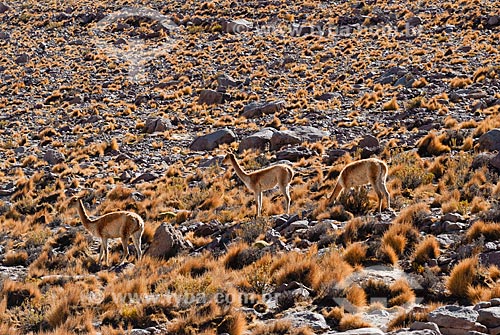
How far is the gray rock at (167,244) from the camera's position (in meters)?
11.5

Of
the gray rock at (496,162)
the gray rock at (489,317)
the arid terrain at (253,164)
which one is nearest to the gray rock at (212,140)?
the arid terrain at (253,164)

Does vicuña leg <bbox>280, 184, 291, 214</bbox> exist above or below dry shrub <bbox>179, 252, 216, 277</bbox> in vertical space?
below

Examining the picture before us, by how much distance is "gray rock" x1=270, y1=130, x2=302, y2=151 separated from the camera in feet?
71.1

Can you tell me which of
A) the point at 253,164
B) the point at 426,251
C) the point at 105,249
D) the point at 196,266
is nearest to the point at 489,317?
the point at 426,251

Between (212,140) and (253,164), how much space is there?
4794 millimetres

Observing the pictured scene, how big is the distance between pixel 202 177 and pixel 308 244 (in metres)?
9.16

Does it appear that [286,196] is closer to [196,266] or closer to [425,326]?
[196,266]

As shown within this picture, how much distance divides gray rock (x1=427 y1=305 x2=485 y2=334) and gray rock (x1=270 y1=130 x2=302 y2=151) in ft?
50.7

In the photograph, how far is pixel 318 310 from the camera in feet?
24.8

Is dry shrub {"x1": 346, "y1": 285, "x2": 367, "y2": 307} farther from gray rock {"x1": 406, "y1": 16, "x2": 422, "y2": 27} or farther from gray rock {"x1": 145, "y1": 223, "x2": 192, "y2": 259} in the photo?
gray rock {"x1": 406, "y1": 16, "x2": 422, "y2": 27}

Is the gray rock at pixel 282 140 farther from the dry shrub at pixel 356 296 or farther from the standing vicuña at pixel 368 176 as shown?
the dry shrub at pixel 356 296

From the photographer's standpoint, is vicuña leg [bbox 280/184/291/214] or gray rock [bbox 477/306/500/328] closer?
gray rock [bbox 477/306/500/328]

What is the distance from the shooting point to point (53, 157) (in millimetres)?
24109

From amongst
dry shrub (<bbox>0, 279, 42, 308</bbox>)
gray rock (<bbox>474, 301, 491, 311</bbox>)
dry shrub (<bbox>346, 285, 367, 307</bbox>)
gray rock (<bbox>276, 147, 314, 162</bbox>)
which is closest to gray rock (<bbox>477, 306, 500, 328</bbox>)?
gray rock (<bbox>474, 301, 491, 311</bbox>)
